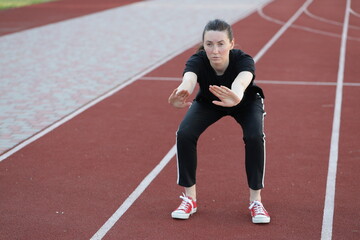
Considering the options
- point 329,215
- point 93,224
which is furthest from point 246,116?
point 93,224

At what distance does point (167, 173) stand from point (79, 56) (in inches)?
314

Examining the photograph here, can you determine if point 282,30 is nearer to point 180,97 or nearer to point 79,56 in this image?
point 79,56

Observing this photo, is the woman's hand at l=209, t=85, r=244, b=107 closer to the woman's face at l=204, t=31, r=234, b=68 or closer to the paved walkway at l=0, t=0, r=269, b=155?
the woman's face at l=204, t=31, r=234, b=68

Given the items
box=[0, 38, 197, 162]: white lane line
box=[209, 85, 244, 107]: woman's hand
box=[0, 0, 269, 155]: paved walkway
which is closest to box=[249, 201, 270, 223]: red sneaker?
box=[209, 85, 244, 107]: woman's hand

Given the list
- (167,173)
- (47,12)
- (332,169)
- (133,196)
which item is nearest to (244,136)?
(133,196)

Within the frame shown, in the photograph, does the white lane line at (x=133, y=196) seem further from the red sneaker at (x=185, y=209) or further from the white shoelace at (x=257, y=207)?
the white shoelace at (x=257, y=207)

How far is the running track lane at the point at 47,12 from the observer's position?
67.5 feet

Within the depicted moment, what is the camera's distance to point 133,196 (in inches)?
248

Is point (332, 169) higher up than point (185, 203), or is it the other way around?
point (185, 203)

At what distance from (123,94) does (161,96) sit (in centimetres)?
58

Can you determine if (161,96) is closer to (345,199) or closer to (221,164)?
(221,164)

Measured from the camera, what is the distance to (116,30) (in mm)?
18859

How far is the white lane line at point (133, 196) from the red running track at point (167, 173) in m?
0.05

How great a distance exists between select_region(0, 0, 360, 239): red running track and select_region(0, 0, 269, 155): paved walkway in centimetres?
60
